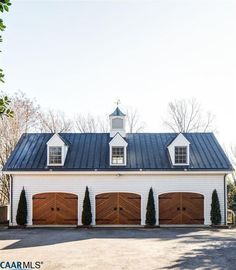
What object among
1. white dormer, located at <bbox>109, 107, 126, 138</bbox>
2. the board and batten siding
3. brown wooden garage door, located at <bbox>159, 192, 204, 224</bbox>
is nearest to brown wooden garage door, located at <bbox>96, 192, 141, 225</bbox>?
the board and batten siding

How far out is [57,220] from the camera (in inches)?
836

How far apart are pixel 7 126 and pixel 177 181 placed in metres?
16.8

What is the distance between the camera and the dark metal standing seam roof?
21469 millimetres

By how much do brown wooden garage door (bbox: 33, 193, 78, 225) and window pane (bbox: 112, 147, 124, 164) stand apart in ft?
10.8

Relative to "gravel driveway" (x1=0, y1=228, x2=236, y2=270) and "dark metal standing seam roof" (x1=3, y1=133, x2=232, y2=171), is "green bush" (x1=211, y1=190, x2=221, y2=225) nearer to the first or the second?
"dark metal standing seam roof" (x1=3, y1=133, x2=232, y2=171)

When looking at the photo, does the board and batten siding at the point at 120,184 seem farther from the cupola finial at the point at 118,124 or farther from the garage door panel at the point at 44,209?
the cupola finial at the point at 118,124

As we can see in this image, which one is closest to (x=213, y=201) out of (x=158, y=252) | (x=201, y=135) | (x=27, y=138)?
(x=201, y=135)

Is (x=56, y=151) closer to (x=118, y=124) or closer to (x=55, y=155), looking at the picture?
(x=55, y=155)

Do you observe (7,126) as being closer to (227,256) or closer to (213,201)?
(213,201)

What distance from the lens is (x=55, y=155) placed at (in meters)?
22.1

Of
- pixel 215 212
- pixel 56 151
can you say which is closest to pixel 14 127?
pixel 56 151

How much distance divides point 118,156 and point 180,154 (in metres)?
3.84

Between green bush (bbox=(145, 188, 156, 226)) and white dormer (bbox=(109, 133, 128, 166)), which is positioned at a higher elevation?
white dormer (bbox=(109, 133, 128, 166))

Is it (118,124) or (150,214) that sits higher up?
(118,124)
